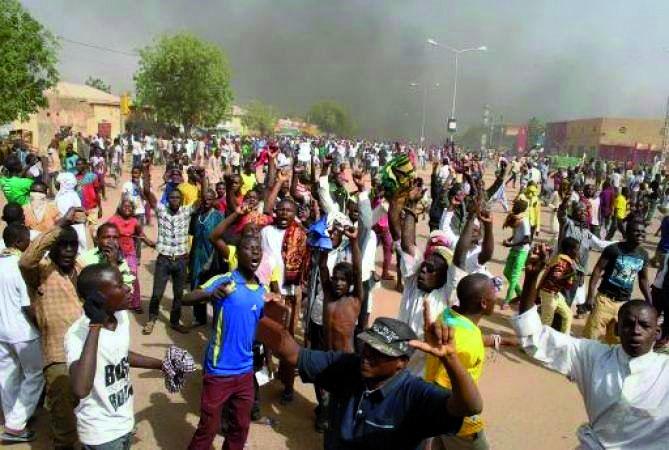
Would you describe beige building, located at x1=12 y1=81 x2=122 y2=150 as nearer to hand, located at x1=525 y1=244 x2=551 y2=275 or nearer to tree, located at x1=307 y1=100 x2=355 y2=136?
hand, located at x1=525 y1=244 x2=551 y2=275

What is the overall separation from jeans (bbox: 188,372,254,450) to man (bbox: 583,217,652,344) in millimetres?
3559

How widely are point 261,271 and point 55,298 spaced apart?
5.63ft

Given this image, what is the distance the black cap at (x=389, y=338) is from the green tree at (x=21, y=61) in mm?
20045

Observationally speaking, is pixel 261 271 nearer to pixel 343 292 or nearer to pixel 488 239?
pixel 343 292

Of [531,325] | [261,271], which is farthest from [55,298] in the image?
[531,325]

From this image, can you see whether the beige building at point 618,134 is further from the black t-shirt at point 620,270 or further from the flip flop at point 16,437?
the flip flop at point 16,437

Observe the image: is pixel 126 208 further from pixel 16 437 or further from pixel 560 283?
pixel 560 283

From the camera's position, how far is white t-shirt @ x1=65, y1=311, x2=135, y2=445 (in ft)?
9.01

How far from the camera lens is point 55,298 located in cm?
359

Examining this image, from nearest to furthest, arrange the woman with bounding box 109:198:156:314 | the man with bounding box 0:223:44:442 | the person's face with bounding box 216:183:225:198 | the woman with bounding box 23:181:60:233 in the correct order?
the man with bounding box 0:223:44:442 → the woman with bounding box 23:181:60:233 → the woman with bounding box 109:198:156:314 → the person's face with bounding box 216:183:225:198

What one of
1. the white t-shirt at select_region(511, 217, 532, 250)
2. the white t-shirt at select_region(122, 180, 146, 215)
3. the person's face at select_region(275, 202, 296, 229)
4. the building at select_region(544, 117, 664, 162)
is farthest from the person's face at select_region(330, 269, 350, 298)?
the building at select_region(544, 117, 664, 162)

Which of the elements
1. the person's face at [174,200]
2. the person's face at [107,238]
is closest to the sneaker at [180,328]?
the person's face at [174,200]

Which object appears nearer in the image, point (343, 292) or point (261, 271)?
point (343, 292)

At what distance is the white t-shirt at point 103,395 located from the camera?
275 centimetres
